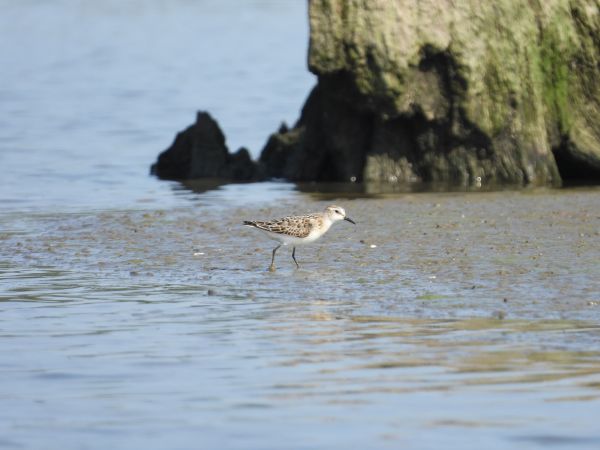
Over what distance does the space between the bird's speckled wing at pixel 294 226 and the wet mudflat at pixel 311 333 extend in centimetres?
45

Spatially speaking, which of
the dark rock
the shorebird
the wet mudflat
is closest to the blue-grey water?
the wet mudflat

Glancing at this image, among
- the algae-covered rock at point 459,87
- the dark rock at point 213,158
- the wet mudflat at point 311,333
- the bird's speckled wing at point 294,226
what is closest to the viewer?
the wet mudflat at point 311,333

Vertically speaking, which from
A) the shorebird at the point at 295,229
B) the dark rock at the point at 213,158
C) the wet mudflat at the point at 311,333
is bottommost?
the wet mudflat at the point at 311,333

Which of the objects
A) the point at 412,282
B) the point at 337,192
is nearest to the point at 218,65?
the point at 337,192

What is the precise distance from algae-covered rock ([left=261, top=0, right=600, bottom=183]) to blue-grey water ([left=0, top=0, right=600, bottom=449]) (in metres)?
1.12

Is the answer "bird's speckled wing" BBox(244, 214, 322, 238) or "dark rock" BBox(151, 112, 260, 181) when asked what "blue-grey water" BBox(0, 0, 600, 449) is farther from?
"dark rock" BBox(151, 112, 260, 181)

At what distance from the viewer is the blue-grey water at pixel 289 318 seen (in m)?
9.20

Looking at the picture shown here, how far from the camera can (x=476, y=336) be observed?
1150cm

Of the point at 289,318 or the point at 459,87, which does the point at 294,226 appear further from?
the point at 459,87

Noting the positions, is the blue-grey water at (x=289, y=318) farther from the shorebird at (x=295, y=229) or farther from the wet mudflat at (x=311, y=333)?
the shorebird at (x=295, y=229)

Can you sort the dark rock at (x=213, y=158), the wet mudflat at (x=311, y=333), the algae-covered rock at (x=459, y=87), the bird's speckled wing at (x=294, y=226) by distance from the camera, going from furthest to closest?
the dark rock at (x=213, y=158) → the algae-covered rock at (x=459, y=87) → the bird's speckled wing at (x=294, y=226) → the wet mudflat at (x=311, y=333)

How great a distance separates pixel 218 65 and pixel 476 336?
3768 cm

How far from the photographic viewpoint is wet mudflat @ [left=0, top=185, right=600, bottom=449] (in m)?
9.15

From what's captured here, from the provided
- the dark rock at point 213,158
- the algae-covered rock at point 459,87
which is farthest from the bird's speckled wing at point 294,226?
the dark rock at point 213,158
